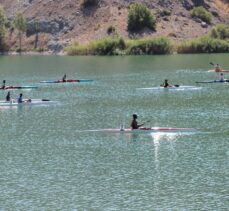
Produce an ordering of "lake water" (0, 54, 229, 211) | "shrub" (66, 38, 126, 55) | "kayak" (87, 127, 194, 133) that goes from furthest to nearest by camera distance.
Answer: "shrub" (66, 38, 126, 55) → "kayak" (87, 127, 194, 133) → "lake water" (0, 54, 229, 211)

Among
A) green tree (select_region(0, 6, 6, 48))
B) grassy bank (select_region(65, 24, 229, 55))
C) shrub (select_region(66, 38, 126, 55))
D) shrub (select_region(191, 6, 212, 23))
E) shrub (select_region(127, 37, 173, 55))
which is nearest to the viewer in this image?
shrub (select_region(127, 37, 173, 55))

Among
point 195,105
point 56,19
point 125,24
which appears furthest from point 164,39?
point 195,105

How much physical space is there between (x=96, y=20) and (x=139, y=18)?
10.4 m

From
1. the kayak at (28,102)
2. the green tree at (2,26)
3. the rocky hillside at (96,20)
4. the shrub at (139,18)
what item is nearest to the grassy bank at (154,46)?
the rocky hillside at (96,20)

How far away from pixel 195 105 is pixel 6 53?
111 meters

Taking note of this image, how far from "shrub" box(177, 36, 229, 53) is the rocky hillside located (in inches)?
233

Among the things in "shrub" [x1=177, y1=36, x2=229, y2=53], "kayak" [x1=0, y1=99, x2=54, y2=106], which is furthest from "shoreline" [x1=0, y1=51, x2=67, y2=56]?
"kayak" [x1=0, y1=99, x2=54, y2=106]

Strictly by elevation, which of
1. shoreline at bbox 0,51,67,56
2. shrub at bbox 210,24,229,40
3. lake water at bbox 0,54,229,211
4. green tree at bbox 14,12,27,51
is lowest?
lake water at bbox 0,54,229,211

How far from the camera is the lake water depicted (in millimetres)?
40594

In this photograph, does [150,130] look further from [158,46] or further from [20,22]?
[20,22]

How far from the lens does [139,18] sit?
16888 cm

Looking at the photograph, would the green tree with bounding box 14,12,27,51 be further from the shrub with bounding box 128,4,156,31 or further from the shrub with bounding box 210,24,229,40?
the shrub with bounding box 210,24,229,40

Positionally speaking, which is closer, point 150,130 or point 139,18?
point 150,130

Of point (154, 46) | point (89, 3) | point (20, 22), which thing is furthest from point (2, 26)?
point (154, 46)
